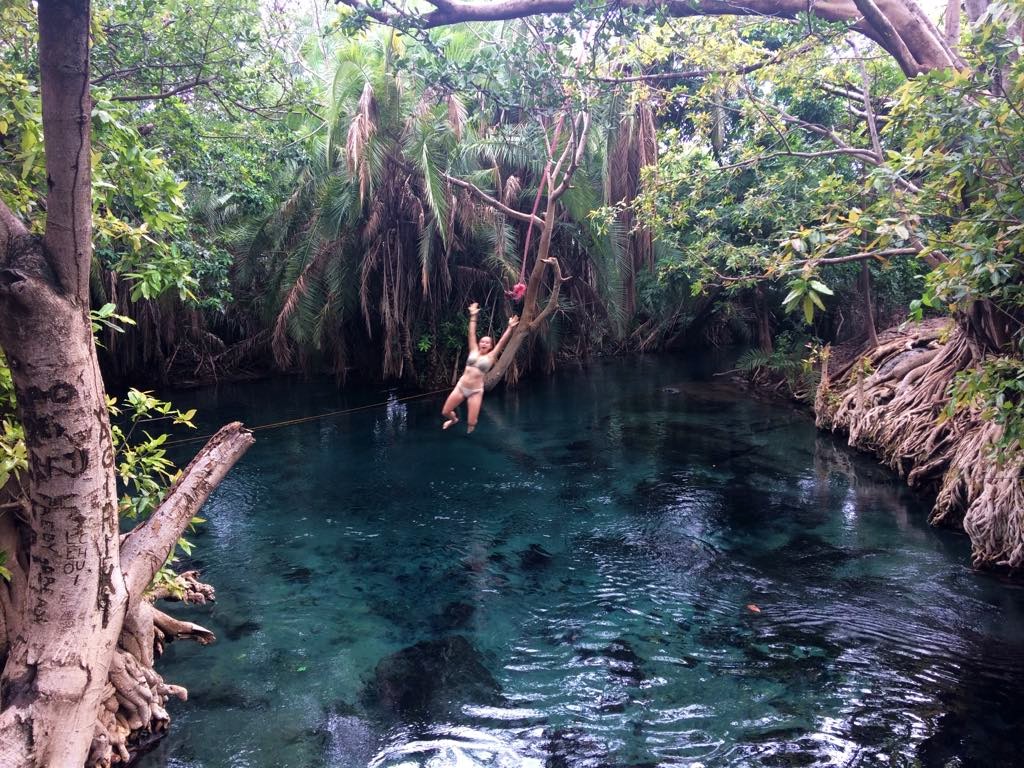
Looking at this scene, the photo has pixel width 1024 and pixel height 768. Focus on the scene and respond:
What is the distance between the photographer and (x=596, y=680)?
19.8 ft

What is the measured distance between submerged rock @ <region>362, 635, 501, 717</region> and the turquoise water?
0.02m

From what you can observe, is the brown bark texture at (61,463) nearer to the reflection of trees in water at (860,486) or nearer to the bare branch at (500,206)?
the bare branch at (500,206)

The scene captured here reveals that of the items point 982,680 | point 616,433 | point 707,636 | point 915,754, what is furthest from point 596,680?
point 616,433

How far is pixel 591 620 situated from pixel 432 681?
176 centimetres

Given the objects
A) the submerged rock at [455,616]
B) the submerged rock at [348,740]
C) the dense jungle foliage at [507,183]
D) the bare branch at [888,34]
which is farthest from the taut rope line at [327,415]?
the bare branch at [888,34]

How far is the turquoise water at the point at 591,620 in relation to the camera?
528cm

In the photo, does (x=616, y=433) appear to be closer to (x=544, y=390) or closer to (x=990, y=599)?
(x=544, y=390)

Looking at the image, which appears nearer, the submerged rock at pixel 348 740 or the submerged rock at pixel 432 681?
the submerged rock at pixel 348 740

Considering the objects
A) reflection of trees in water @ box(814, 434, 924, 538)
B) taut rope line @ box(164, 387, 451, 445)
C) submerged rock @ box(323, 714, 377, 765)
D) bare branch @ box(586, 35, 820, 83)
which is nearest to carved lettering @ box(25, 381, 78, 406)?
submerged rock @ box(323, 714, 377, 765)

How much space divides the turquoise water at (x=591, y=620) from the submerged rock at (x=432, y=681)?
23 mm

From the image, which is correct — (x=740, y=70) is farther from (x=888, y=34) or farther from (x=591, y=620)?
(x=591, y=620)

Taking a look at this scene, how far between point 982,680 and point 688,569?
2.96 metres

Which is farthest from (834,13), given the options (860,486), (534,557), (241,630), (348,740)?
(241,630)

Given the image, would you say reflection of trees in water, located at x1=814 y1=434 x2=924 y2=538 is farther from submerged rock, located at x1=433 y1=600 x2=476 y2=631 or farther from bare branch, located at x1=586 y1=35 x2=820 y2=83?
bare branch, located at x1=586 y1=35 x2=820 y2=83
